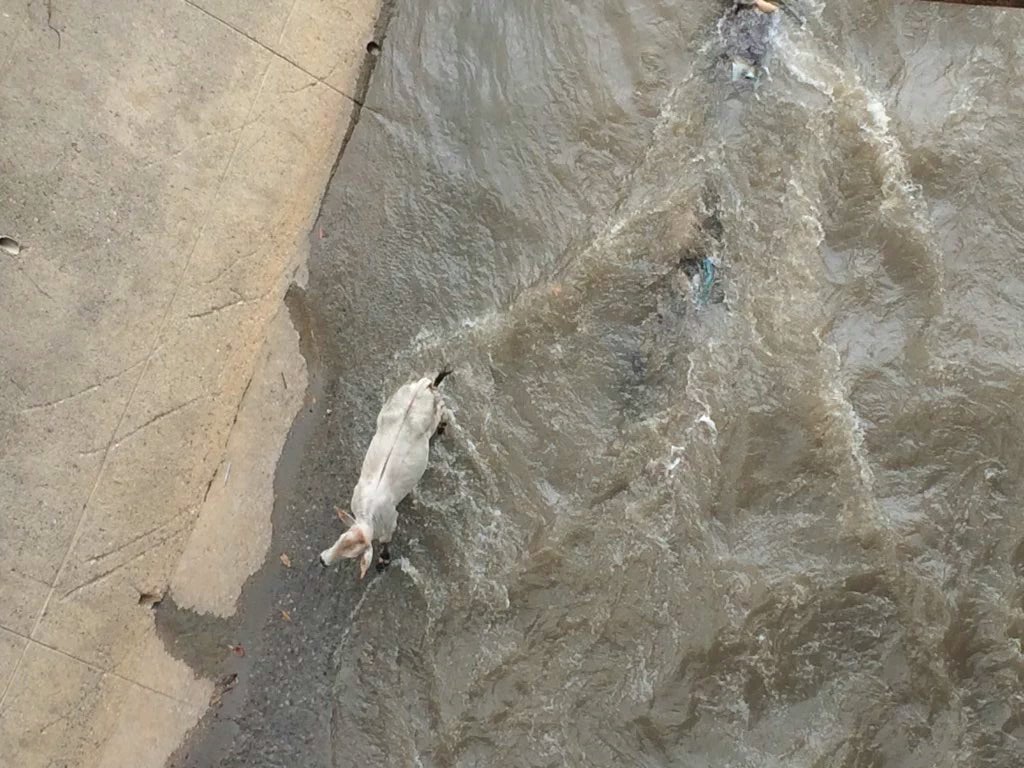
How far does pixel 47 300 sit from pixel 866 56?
535 cm

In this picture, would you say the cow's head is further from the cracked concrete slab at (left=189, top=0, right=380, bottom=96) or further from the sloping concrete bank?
the cracked concrete slab at (left=189, top=0, right=380, bottom=96)

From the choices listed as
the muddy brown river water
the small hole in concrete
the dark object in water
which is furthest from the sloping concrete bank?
the dark object in water

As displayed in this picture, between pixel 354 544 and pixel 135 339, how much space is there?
74.7 inches

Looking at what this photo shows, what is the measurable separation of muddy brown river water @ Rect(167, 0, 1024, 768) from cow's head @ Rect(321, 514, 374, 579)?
1.81ft

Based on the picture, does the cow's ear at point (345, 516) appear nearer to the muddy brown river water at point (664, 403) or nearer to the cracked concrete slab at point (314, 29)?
the muddy brown river water at point (664, 403)

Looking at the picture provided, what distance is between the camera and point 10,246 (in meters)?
5.18

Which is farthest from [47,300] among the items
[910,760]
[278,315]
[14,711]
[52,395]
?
[910,760]

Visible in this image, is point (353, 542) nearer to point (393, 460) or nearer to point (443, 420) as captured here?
point (393, 460)

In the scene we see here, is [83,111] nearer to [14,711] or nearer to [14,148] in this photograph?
[14,148]

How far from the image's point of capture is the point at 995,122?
5559 mm

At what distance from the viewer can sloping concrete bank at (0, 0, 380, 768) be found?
5133mm

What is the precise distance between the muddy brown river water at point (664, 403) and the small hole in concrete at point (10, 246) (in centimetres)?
171

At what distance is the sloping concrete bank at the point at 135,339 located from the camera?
5.13m

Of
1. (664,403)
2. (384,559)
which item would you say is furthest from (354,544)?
(664,403)
